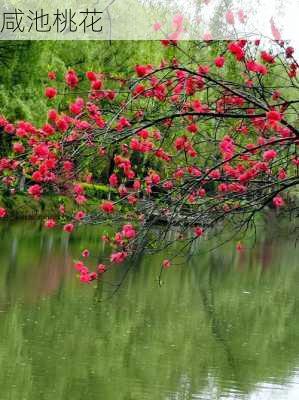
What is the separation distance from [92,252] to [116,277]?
158 inches

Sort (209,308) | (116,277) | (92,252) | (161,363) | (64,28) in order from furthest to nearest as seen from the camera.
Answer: (64,28) < (92,252) < (116,277) < (209,308) < (161,363)

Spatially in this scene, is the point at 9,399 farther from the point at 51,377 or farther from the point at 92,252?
the point at 92,252

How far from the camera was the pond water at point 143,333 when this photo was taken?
9.09 meters

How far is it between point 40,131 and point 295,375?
5558 mm

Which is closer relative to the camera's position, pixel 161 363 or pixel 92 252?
pixel 161 363

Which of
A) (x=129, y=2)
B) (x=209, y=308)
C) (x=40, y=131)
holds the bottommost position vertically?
(x=209, y=308)

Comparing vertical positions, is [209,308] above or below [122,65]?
below

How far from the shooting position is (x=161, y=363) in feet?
33.2

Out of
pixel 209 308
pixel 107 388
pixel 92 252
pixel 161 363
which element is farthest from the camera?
pixel 92 252

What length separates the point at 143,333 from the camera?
11750 mm

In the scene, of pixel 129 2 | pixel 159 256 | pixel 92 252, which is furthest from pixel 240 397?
pixel 129 2

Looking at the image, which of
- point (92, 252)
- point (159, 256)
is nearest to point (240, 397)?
point (92, 252)

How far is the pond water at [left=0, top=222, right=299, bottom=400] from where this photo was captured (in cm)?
909

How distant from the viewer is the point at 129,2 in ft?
92.6
